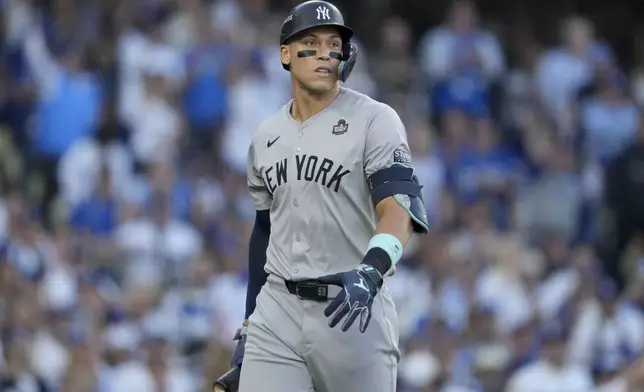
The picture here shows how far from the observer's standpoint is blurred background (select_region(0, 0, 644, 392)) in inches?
426

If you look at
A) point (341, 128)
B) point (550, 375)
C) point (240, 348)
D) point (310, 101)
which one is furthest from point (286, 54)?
point (550, 375)

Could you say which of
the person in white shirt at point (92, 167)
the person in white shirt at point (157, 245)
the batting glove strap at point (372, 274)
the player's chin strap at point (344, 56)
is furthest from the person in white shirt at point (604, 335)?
the batting glove strap at point (372, 274)

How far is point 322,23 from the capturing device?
5238 mm

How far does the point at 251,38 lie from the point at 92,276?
3572mm

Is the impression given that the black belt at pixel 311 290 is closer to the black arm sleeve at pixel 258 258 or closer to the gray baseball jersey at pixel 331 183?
the gray baseball jersey at pixel 331 183

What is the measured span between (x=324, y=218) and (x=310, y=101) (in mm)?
507

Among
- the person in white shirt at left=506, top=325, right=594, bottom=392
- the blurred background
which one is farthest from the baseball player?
the person in white shirt at left=506, top=325, right=594, bottom=392

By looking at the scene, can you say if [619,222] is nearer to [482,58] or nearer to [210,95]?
[482,58]

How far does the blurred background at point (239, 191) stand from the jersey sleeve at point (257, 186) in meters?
4.58

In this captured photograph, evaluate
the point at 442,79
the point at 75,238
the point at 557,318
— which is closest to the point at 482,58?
the point at 442,79

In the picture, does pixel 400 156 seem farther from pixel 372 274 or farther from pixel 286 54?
pixel 286 54

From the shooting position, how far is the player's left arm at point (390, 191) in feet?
16.3

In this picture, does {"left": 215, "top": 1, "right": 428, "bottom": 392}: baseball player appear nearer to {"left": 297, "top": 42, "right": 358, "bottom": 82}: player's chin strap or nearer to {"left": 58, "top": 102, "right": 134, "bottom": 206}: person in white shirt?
{"left": 297, "top": 42, "right": 358, "bottom": 82}: player's chin strap

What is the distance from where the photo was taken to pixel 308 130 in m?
5.36
